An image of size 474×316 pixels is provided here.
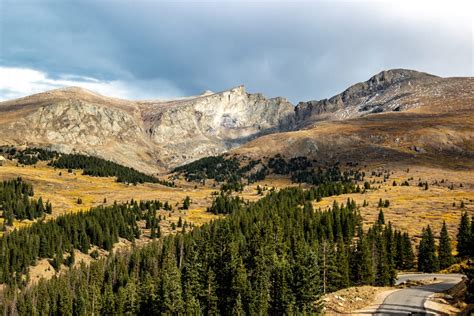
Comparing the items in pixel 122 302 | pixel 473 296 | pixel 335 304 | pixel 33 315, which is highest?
pixel 473 296

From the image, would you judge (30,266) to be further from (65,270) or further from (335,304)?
(335,304)

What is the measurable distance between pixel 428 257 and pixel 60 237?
410ft

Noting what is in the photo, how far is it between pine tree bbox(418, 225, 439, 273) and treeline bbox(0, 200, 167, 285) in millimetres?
118213

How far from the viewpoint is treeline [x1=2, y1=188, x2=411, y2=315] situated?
253 feet

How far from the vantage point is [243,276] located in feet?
275

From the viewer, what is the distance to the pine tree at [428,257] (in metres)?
99.2

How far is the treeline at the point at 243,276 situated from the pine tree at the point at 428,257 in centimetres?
660

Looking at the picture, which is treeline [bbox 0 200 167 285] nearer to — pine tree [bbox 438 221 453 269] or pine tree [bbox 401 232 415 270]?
pine tree [bbox 401 232 415 270]

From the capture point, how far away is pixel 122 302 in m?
101

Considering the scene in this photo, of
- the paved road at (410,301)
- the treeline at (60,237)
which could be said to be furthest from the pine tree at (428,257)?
the treeline at (60,237)

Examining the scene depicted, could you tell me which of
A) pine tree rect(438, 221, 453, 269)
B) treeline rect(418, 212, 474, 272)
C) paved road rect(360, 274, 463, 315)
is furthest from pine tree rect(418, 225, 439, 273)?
paved road rect(360, 274, 463, 315)

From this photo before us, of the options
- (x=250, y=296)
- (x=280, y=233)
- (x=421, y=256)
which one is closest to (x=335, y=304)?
(x=250, y=296)

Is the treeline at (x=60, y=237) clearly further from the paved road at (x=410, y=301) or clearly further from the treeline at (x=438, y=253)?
the paved road at (x=410, y=301)

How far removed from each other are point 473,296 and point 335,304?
17.8 m
